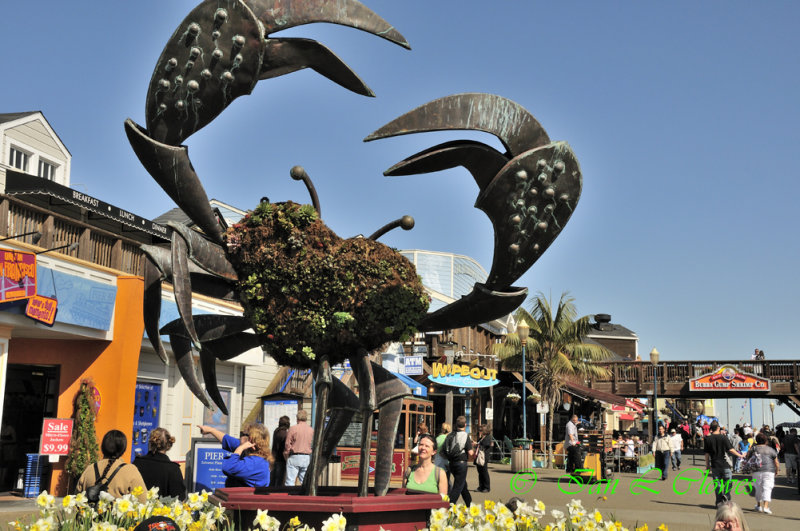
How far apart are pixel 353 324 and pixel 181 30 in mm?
2658

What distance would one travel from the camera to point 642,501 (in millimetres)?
16906

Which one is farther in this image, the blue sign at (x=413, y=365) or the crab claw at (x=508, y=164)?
the blue sign at (x=413, y=365)

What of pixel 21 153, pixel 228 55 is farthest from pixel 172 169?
pixel 21 153

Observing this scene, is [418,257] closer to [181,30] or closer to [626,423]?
[626,423]

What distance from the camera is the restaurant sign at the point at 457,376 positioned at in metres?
28.1

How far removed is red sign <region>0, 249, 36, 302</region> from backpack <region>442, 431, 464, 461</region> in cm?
752

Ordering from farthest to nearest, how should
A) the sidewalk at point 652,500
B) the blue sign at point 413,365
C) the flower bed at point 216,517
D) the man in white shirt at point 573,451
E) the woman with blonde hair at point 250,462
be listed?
the blue sign at point 413,365, the man in white shirt at point 573,451, the sidewalk at point 652,500, the woman with blonde hair at point 250,462, the flower bed at point 216,517

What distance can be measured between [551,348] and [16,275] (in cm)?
2452

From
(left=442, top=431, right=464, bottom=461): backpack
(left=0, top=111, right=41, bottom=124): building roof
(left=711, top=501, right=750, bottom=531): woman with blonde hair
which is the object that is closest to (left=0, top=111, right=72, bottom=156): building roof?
(left=0, top=111, right=41, bottom=124): building roof

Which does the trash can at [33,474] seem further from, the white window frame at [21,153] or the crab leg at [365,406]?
the crab leg at [365,406]

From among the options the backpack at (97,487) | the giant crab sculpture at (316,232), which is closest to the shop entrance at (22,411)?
the backpack at (97,487)

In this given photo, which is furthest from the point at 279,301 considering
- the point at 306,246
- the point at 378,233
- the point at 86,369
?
the point at 86,369

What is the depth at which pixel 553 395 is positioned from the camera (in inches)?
1308

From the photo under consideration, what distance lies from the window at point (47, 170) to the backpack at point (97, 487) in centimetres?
1693
